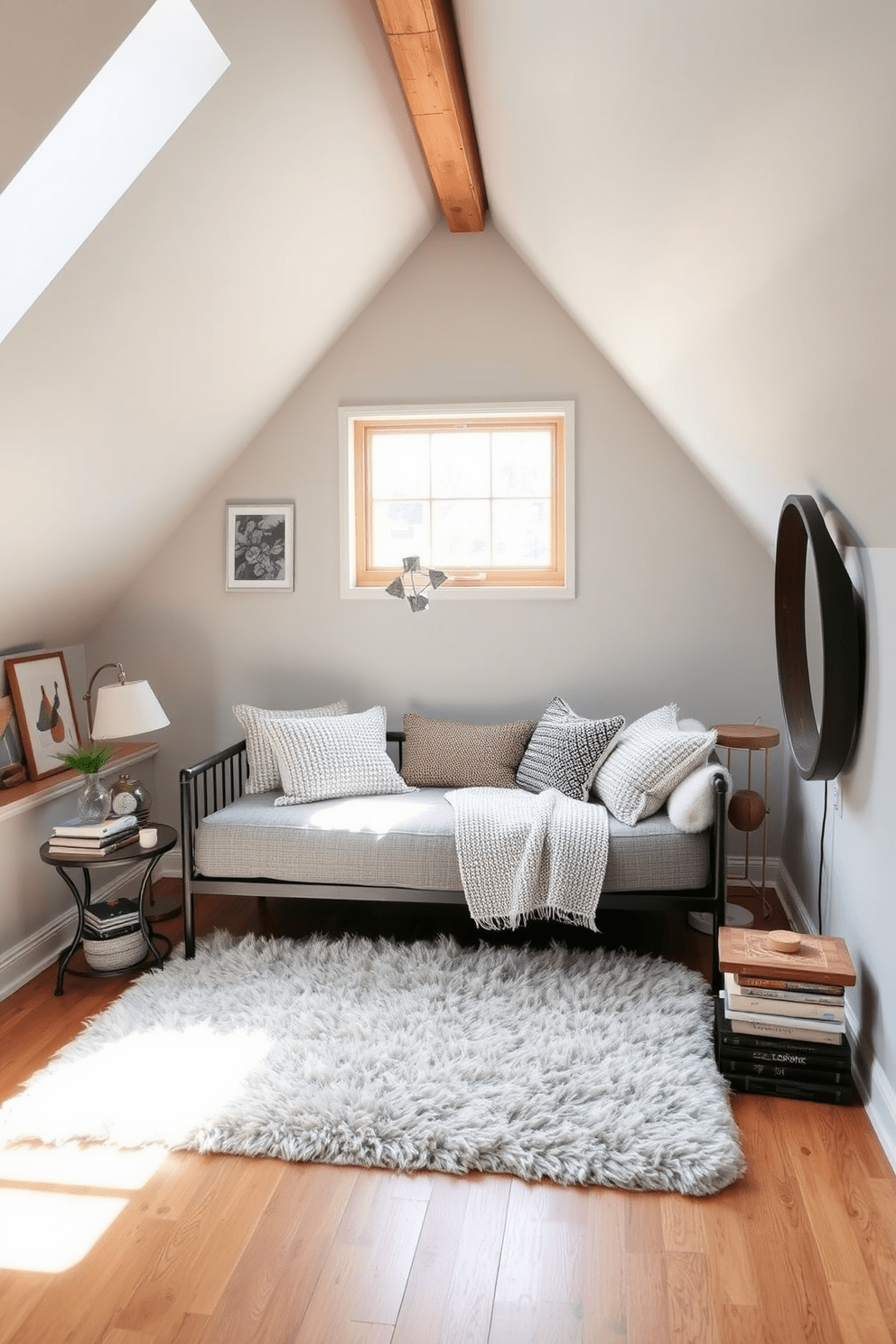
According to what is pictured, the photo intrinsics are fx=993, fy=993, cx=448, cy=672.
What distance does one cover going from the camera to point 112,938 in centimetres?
329

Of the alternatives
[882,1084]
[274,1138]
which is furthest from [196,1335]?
[882,1084]

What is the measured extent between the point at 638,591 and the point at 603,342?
3.32ft

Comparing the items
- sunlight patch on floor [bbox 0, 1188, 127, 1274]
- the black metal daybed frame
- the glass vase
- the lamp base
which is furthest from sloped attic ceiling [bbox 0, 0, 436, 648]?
the lamp base

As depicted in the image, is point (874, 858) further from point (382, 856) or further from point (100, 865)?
point (100, 865)

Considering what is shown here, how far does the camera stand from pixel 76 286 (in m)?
2.42

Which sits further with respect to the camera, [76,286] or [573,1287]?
[76,286]

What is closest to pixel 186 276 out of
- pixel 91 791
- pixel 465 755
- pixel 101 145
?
pixel 101 145

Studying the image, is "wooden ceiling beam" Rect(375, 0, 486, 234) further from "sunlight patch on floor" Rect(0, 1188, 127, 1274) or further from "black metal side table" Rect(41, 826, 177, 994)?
"sunlight patch on floor" Rect(0, 1188, 127, 1274)

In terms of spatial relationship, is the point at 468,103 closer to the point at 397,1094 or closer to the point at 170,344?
the point at 170,344

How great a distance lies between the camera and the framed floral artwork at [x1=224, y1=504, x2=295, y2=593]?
4340 millimetres

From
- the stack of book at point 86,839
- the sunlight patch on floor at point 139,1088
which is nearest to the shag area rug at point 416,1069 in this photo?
the sunlight patch on floor at point 139,1088

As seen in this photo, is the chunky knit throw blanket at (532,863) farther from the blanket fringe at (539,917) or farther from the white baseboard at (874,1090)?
the white baseboard at (874,1090)

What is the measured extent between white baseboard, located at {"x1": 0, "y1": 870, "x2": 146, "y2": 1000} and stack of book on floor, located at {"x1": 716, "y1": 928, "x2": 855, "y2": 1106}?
2255 millimetres

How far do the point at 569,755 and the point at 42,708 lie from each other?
2.01 m
